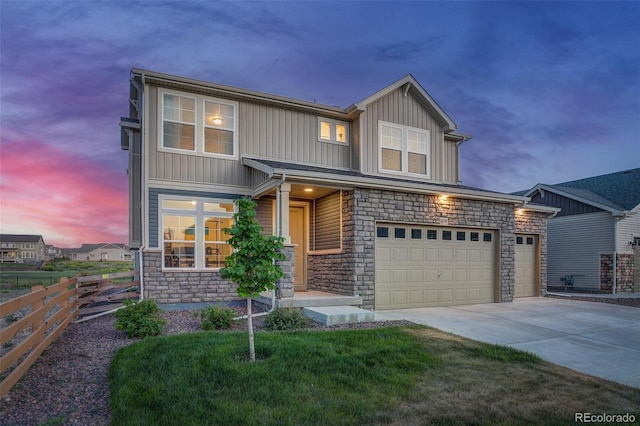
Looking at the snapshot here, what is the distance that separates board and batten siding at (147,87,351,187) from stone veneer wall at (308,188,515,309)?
2.33 m

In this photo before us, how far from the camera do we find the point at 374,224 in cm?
983

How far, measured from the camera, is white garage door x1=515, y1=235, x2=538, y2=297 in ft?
44.3

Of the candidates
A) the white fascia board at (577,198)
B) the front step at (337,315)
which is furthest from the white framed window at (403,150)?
the white fascia board at (577,198)

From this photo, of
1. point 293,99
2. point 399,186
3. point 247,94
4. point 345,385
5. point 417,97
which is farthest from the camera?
point 417,97

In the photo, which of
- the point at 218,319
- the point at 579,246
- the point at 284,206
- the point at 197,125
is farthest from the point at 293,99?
the point at 579,246

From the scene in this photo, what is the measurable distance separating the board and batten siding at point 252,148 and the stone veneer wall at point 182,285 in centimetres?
222

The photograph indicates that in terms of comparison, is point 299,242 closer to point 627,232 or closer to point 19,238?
point 627,232

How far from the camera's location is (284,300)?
8.59 m

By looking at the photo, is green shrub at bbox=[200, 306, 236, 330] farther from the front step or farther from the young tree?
the young tree

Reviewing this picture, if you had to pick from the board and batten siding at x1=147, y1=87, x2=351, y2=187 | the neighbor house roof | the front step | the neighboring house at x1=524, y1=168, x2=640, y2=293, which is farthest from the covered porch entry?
the neighbor house roof

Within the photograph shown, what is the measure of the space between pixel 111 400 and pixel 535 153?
101ft

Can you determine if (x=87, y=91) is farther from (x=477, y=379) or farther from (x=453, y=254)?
(x=477, y=379)

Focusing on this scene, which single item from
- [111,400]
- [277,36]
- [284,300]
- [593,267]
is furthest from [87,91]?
[593,267]

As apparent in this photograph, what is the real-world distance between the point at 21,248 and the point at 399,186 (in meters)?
87.5
